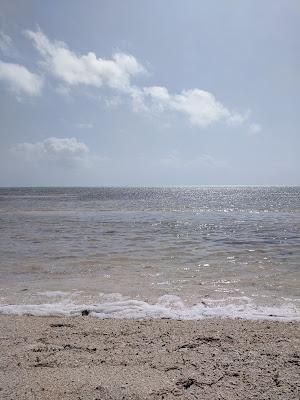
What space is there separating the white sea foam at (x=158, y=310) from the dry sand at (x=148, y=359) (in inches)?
16.3

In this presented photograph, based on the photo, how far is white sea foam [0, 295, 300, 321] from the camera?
629cm

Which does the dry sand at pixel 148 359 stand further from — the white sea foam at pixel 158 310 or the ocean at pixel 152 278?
the ocean at pixel 152 278

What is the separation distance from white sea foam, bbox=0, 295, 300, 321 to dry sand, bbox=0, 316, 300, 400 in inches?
16.3

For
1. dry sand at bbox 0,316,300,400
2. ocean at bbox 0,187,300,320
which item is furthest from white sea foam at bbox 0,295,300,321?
dry sand at bbox 0,316,300,400

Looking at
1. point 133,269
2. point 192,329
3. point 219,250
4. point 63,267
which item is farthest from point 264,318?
point 219,250

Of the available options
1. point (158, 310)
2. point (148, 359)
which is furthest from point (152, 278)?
point (148, 359)

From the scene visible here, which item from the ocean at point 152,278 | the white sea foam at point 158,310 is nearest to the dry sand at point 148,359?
the white sea foam at point 158,310

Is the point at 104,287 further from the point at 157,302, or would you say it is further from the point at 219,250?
the point at 219,250

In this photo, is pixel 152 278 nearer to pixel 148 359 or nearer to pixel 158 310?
pixel 158 310

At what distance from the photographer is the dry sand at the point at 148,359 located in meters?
3.74

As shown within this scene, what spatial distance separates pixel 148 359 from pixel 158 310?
2161 millimetres

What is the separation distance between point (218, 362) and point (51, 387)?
2.01m

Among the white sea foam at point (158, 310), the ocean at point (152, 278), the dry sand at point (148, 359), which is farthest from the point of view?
the ocean at point (152, 278)

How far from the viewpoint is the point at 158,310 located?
6.59 m
